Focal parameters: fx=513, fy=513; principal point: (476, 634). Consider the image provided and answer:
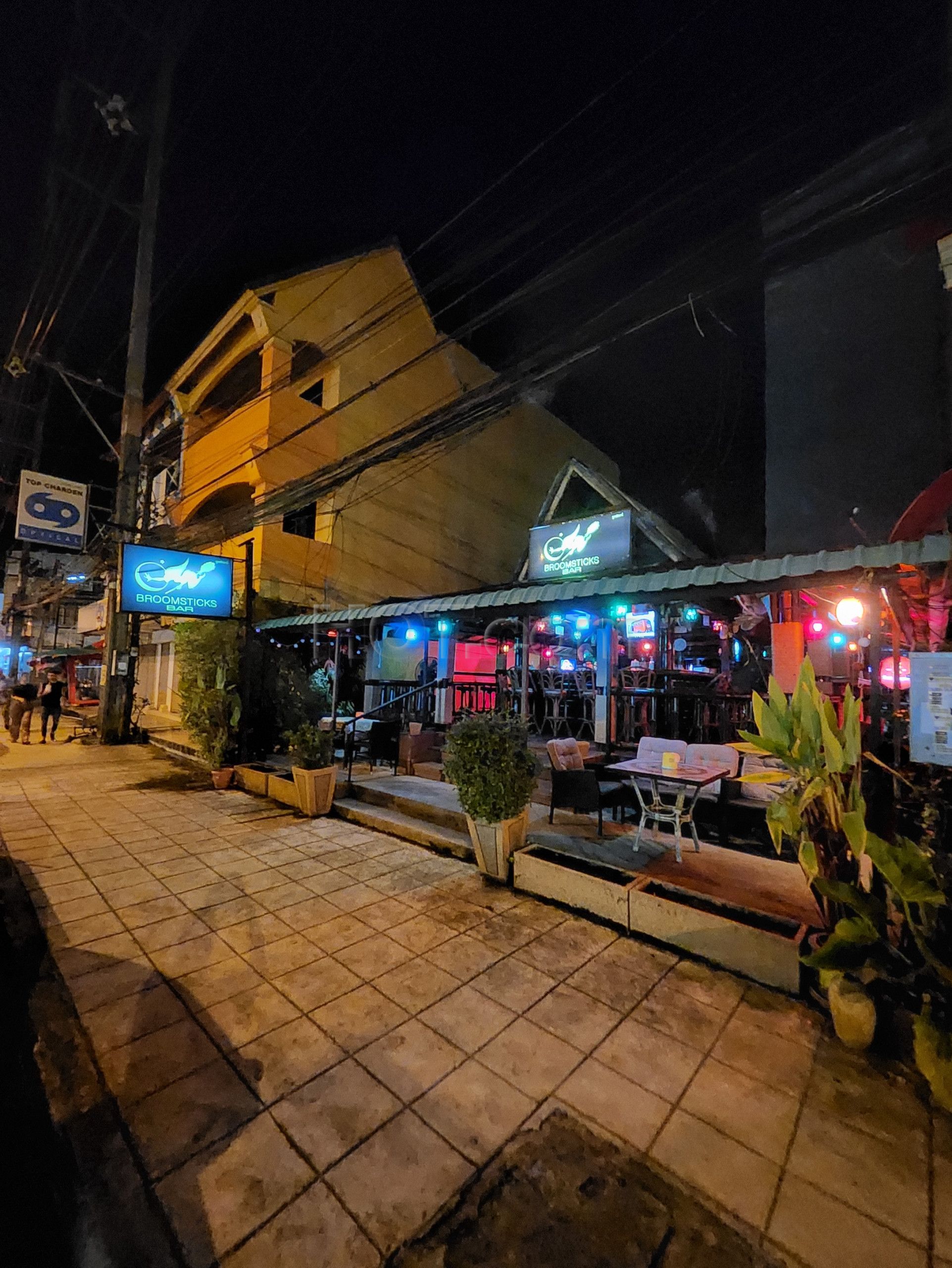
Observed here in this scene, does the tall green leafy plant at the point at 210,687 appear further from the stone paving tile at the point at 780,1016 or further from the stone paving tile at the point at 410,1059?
the stone paving tile at the point at 780,1016

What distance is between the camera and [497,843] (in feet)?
16.2

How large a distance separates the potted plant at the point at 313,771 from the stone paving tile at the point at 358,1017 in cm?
407

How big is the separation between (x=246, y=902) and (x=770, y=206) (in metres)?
14.0

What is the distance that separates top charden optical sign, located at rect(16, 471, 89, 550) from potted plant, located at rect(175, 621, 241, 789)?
19.4ft

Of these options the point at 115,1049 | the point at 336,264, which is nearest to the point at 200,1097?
the point at 115,1049

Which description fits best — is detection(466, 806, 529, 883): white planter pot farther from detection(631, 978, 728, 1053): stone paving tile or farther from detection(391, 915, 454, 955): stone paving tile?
detection(631, 978, 728, 1053): stone paving tile

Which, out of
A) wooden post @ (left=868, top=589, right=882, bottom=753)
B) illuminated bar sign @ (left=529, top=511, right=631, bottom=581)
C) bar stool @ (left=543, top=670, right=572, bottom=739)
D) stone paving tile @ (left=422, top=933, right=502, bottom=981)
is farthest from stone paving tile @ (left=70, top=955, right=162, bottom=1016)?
bar stool @ (left=543, top=670, right=572, bottom=739)

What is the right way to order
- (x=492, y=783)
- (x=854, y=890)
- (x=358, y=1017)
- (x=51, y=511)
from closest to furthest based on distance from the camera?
(x=854, y=890) → (x=358, y=1017) → (x=492, y=783) → (x=51, y=511)

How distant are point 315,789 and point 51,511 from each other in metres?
11.4

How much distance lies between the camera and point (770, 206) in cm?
977

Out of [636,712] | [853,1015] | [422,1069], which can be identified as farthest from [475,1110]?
[636,712]

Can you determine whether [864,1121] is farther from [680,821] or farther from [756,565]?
[756,565]

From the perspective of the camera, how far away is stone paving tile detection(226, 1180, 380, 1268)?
1.73m

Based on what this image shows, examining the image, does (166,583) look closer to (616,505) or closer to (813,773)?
(616,505)
